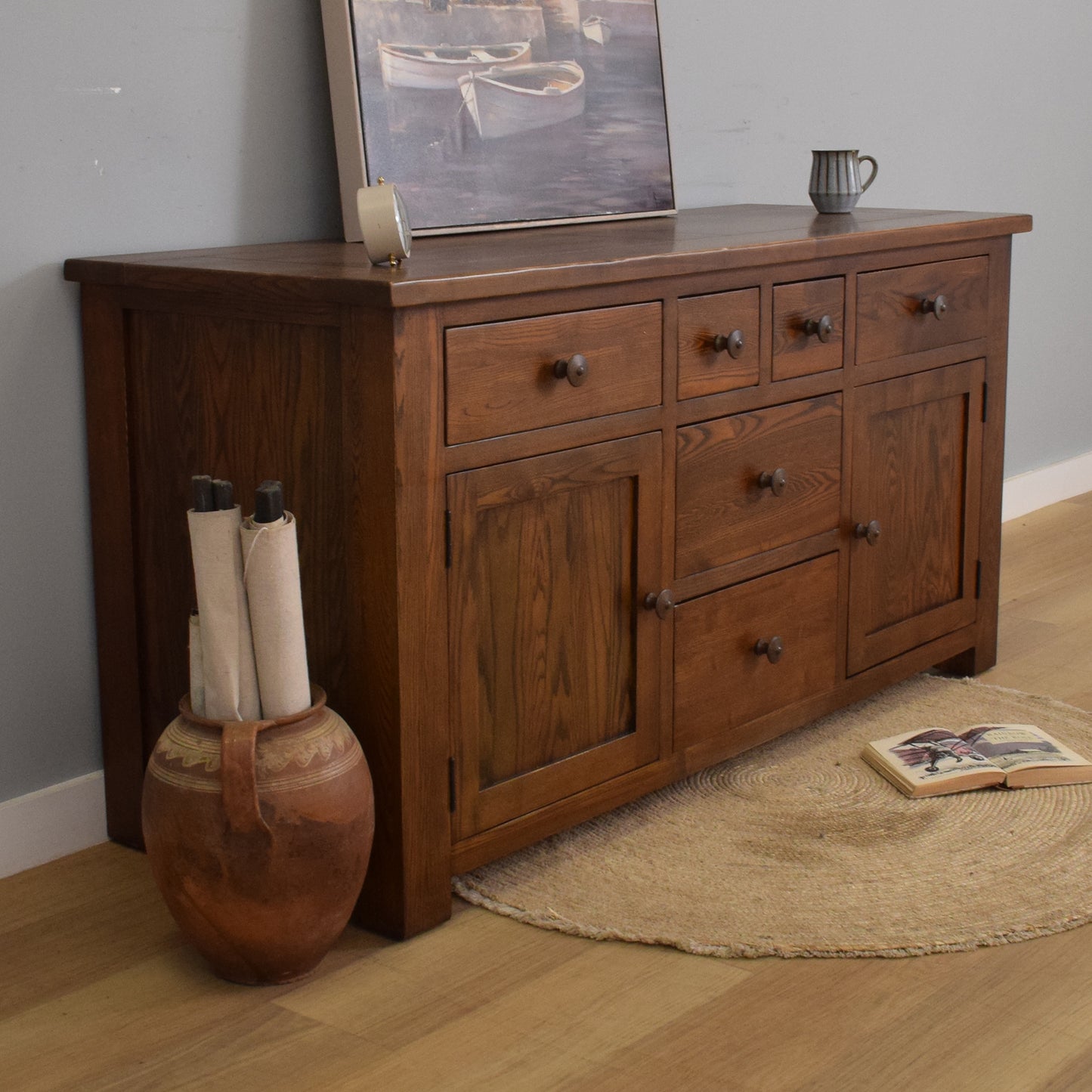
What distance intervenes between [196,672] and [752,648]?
0.85 m

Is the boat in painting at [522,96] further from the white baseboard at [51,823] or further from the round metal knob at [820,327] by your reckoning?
the white baseboard at [51,823]

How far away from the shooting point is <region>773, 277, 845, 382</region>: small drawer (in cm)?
211

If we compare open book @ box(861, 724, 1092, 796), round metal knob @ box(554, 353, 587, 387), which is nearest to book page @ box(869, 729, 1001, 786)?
open book @ box(861, 724, 1092, 796)

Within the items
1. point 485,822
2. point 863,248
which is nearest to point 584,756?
point 485,822

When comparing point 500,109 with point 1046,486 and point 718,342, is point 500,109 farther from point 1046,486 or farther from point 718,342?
point 1046,486

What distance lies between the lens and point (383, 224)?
1709 millimetres

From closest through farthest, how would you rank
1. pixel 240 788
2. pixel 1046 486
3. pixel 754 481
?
pixel 240 788 < pixel 754 481 < pixel 1046 486

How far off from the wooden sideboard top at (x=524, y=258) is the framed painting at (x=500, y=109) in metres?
0.06

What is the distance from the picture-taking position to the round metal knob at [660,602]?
198cm

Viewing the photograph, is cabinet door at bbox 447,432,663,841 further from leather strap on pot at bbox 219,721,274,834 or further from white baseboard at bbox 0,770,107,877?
white baseboard at bbox 0,770,107,877

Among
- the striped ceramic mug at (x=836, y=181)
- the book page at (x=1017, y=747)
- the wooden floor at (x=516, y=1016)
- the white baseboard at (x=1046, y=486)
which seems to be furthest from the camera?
the white baseboard at (x=1046, y=486)

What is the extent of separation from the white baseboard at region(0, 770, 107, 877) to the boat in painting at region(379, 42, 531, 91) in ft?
3.42

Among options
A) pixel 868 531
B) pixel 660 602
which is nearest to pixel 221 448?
pixel 660 602

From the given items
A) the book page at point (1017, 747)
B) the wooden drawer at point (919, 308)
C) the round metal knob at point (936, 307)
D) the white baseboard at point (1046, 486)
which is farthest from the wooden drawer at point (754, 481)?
the white baseboard at point (1046, 486)
